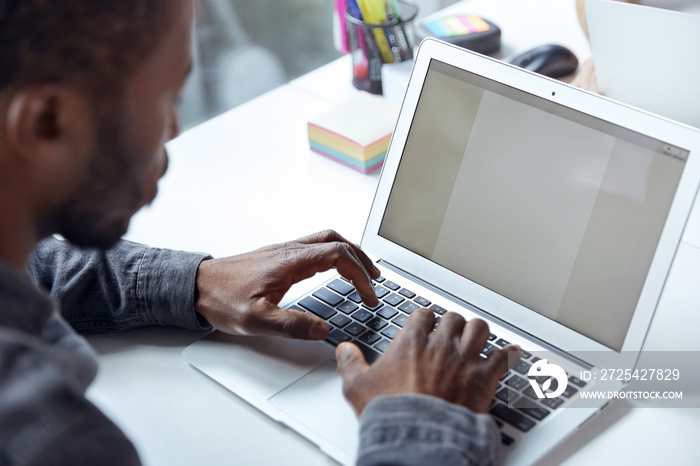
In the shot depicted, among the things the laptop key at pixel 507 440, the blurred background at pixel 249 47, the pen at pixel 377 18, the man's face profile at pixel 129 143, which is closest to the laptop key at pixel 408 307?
the laptop key at pixel 507 440

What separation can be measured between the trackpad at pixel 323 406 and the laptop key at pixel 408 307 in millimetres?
108

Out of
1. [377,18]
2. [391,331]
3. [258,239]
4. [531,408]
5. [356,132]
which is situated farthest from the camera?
[377,18]

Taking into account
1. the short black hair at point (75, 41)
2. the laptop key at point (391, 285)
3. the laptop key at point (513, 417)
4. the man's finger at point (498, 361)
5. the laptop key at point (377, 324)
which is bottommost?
the laptop key at point (377, 324)

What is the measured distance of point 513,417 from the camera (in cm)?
70

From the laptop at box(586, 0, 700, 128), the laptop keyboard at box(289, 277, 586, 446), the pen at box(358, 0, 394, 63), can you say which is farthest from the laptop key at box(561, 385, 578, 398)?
the pen at box(358, 0, 394, 63)

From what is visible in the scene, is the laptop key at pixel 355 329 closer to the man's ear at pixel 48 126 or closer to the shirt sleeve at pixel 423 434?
the shirt sleeve at pixel 423 434

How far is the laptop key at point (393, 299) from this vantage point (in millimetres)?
867

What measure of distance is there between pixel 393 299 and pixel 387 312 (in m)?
0.02

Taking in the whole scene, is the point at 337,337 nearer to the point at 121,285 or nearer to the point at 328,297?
the point at 328,297

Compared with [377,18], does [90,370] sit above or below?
A: below

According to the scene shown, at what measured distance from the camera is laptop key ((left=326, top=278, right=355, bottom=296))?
889 millimetres

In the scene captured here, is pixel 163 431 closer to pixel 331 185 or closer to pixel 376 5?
pixel 331 185

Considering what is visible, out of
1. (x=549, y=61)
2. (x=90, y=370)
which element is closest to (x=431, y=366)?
(x=90, y=370)

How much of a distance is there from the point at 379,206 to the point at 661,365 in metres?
0.36
